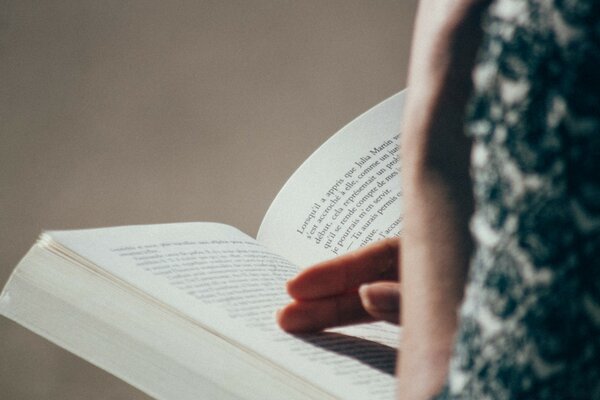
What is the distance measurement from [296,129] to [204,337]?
1.84ft

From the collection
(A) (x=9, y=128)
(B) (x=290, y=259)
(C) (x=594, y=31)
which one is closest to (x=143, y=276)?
(B) (x=290, y=259)

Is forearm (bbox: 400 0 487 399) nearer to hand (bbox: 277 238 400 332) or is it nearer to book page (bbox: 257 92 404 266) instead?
hand (bbox: 277 238 400 332)

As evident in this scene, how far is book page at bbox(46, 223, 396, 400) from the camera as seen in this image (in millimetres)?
364

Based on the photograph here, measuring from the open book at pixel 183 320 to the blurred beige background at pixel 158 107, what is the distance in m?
0.38

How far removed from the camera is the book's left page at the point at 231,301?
0.36 meters

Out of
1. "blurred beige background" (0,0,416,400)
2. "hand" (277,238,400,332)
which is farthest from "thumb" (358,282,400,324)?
"blurred beige background" (0,0,416,400)

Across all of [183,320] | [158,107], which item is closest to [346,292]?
[183,320]

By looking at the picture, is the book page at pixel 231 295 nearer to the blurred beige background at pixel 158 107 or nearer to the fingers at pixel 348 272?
the fingers at pixel 348 272

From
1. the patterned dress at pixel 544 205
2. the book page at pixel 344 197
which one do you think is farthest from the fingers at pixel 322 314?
the patterned dress at pixel 544 205

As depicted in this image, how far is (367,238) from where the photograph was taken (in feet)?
1.84

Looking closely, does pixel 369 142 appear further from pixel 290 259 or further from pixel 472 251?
pixel 472 251

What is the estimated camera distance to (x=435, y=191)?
0.27 metres

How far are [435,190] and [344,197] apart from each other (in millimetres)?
304

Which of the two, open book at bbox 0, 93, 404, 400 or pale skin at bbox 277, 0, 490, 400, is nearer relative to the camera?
pale skin at bbox 277, 0, 490, 400
